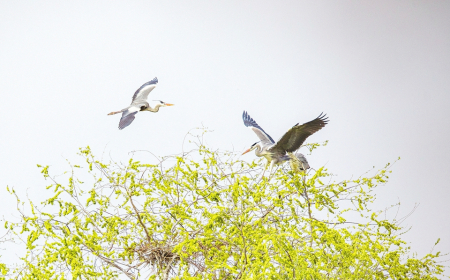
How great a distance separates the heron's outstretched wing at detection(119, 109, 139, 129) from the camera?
670 centimetres

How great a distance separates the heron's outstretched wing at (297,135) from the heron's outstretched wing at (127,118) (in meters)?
1.93

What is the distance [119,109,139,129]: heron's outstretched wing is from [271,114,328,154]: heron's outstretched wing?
1.93 metres

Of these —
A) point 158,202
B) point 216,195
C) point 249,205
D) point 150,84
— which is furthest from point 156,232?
point 150,84

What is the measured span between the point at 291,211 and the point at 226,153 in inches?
47.9

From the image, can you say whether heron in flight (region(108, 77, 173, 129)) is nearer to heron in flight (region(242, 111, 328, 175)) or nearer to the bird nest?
heron in flight (region(242, 111, 328, 175))

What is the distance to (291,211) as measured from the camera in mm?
4246

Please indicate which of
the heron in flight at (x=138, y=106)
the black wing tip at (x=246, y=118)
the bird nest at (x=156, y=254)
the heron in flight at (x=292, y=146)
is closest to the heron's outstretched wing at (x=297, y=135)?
the heron in flight at (x=292, y=146)

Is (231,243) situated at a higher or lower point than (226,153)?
lower

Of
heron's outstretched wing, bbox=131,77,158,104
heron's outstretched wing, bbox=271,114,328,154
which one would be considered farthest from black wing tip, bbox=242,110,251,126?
heron's outstretched wing, bbox=271,114,328,154

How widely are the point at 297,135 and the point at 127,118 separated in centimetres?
234

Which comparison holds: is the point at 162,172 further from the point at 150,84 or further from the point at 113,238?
the point at 150,84

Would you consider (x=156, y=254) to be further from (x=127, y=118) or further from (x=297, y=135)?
(x=127, y=118)

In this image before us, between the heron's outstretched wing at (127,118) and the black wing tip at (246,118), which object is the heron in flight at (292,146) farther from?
the heron's outstretched wing at (127,118)

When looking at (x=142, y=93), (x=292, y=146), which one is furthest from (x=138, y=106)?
(x=292, y=146)
